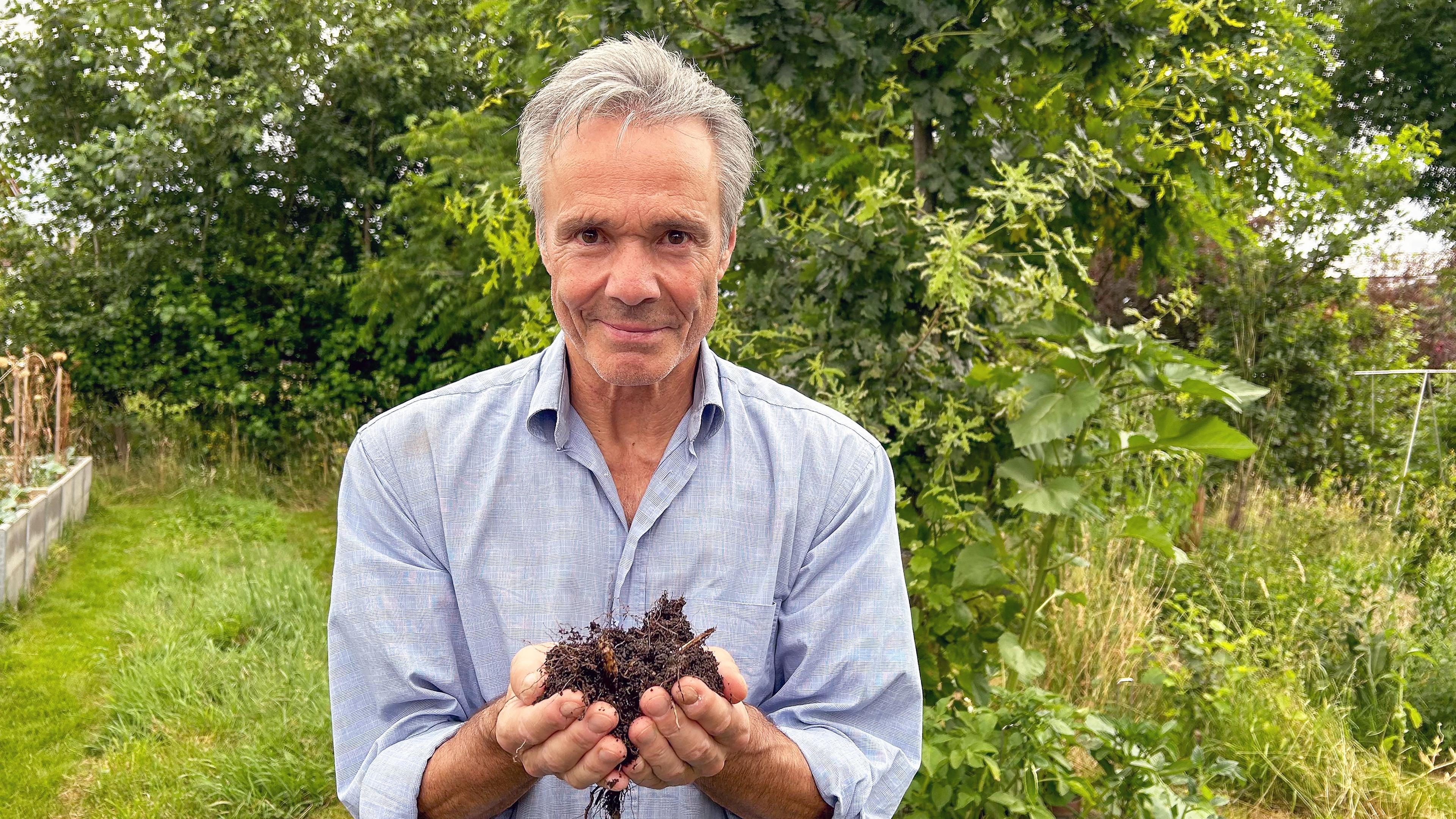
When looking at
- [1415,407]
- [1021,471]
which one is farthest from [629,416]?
[1415,407]

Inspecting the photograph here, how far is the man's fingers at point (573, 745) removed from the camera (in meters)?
1.39

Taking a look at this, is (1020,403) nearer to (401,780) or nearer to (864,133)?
(864,133)

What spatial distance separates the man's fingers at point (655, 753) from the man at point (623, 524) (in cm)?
11

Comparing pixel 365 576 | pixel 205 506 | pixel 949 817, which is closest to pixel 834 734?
pixel 365 576

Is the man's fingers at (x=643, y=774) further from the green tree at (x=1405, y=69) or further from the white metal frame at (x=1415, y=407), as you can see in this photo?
the green tree at (x=1405, y=69)

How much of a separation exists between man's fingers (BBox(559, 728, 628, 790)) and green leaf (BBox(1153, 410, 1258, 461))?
6.33ft

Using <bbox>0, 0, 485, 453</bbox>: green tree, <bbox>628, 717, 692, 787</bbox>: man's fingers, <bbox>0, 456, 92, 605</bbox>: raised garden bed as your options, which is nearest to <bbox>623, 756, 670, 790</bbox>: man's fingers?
<bbox>628, 717, 692, 787</bbox>: man's fingers

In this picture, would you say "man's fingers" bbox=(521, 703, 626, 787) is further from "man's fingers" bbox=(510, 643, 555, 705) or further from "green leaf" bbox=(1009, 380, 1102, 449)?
"green leaf" bbox=(1009, 380, 1102, 449)

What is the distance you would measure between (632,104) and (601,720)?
856 millimetres

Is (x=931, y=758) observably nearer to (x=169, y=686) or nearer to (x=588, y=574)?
(x=588, y=574)

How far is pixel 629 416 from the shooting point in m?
1.86

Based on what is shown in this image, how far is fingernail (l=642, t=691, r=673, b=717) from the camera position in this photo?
4.55 feet

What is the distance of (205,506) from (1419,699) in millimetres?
8593

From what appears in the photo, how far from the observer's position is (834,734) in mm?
1680
